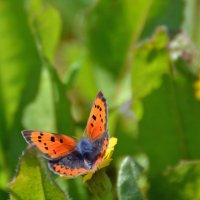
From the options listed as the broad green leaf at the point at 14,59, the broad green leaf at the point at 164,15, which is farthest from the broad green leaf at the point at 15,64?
the broad green leaf at the point at 164,15

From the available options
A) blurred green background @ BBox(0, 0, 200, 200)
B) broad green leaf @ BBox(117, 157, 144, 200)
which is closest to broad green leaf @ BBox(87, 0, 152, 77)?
blurred green background @ BBox(0, 0, 200, 200)

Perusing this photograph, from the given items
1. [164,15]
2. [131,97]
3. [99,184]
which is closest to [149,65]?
[131,97]

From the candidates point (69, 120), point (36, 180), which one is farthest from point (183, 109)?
point (36, 180)

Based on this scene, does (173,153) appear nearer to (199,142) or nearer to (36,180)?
(199,142)

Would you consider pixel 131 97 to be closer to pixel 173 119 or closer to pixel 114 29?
pixel 173 119

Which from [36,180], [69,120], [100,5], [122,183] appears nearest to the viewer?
[36,180]
